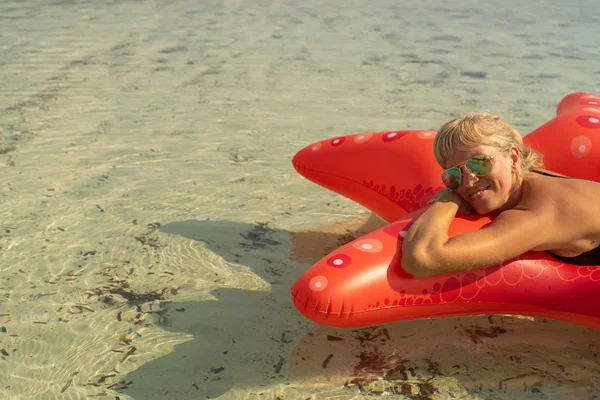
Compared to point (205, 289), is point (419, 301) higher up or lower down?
higher up

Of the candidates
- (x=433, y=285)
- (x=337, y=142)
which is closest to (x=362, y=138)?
(x=337, y=142)

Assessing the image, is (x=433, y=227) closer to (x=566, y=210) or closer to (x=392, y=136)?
(x=566, y=210)

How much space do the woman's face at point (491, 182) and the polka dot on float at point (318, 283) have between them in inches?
26.5

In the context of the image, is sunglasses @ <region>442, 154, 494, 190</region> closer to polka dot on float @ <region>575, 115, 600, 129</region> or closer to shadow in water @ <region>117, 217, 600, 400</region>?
shadow in water @ <region>117, 217, 600, 400</region>

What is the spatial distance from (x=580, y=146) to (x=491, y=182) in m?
0.83

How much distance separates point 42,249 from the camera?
146 inches

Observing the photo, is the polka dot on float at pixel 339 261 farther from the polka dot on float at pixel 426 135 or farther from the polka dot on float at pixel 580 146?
the polka dot on float at pixel 580 146

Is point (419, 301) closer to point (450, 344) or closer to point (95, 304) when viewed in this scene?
point (450, 344)

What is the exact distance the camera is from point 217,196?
4.40 metres

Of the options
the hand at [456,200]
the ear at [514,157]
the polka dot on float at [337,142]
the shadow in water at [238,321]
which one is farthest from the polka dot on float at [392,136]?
the ear at [514,157]

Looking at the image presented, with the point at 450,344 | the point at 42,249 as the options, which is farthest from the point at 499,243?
the point at 42,249

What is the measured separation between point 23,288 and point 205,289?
2.84 feet

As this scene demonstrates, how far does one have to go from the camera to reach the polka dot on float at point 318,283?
8.66 feet

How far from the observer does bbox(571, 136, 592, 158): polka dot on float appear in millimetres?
3338
